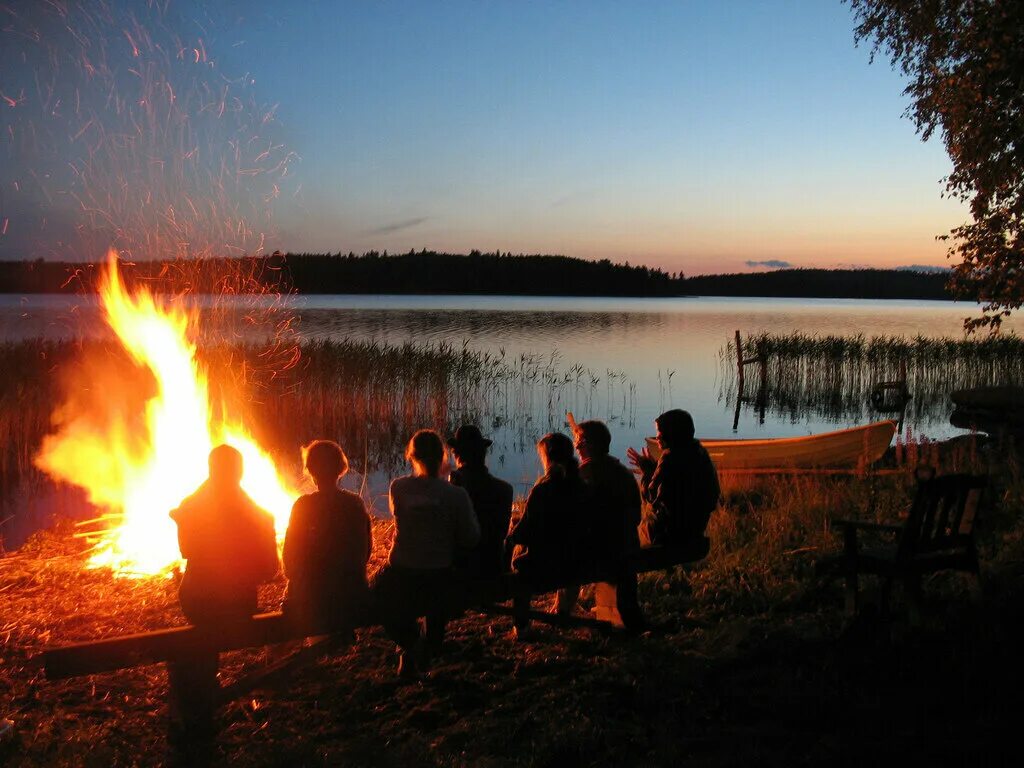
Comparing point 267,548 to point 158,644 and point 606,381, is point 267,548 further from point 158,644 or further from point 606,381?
point 606,381

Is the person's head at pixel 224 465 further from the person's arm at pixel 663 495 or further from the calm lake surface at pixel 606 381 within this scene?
→ the calm lake surface at pixel 606 381

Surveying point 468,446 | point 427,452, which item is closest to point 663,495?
point 468,446

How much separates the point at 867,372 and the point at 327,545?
27.6 metres

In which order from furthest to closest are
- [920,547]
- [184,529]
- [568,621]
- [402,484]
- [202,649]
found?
[568,621] < [920,547] < [402,484] < [184,529] < [202,649]

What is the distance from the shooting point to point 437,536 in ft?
17.6

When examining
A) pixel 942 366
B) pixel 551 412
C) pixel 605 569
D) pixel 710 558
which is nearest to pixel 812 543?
pixel 710 558

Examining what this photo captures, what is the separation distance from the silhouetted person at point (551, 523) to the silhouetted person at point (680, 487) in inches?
31.6

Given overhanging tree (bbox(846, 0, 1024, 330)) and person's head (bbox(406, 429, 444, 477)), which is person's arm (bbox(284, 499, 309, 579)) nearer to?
person's head (bbox(406, 429, 444, 477))

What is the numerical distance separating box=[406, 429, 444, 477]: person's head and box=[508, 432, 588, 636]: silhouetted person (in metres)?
0.73

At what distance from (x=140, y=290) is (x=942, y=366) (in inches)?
1073

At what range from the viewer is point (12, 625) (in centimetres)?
622

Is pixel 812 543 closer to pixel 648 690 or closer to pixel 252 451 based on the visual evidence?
pixel 648 690

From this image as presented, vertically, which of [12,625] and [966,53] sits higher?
[966,53]

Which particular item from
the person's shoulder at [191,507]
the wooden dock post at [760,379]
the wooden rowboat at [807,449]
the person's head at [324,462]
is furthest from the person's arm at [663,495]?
the wooden dock post at [760,379]
